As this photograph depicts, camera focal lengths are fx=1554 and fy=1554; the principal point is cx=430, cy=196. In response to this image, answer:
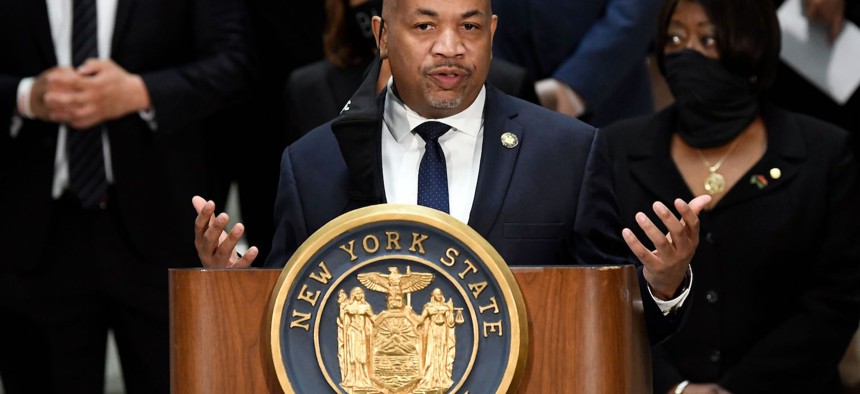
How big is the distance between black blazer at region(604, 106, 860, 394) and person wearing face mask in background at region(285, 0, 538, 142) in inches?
35.4

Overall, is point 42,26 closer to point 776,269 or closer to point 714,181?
point 714,181

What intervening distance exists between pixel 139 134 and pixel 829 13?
225 cm

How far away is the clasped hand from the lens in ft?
15.1

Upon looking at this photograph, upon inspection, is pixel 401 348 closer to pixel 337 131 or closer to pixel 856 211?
pixel 337 131

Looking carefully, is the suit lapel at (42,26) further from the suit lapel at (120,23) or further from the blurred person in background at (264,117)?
the blurred person in background at (264,117)

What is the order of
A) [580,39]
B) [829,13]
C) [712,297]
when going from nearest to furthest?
[712,297] → [580,39] → [829,13]

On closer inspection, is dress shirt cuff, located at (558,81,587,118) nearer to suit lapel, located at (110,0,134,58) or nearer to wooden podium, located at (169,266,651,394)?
suit lapel, located at (110,0,134,58)

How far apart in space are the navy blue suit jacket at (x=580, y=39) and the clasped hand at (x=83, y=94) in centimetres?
116

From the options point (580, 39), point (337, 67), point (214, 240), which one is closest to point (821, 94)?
point (580, 39)

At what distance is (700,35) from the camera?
14.9ft

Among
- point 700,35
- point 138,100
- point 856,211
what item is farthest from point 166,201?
point 856,211

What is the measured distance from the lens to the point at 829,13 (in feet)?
16.7

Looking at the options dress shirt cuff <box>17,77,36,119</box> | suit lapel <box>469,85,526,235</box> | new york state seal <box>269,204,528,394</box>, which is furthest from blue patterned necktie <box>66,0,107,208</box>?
new york state seal <box>269,204,528,394</box>

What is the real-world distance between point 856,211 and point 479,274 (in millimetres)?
2140
